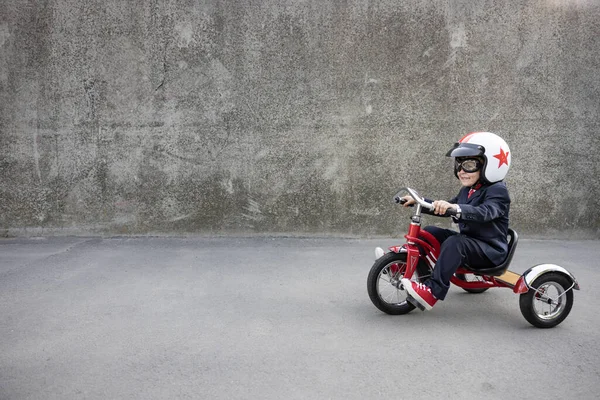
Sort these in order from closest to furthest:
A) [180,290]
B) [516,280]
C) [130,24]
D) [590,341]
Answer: [590,341] < [516,280] < [180,290] < [130,24]

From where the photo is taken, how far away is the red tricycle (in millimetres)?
3152

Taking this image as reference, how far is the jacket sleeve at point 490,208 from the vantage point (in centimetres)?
308

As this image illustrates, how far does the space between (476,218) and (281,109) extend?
2.99m

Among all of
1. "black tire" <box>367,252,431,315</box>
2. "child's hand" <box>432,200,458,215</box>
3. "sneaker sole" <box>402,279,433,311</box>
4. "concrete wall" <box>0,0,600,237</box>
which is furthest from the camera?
"concrete wall" <box>0,0,600,237</box>

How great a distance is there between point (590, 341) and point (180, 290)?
116 inches

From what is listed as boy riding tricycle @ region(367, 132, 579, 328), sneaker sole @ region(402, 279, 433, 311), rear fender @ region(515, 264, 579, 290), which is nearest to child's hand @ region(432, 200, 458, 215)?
boy riding tricycle @ region(367, 132, 579, 328)

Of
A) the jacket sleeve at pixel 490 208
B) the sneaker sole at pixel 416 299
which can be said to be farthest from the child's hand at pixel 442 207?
the sneaker sole at pixel 416 299

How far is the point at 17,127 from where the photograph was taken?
17.9 ft

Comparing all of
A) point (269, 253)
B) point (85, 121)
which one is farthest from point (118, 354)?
point (85, 121)

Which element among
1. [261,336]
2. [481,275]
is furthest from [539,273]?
[261,336]

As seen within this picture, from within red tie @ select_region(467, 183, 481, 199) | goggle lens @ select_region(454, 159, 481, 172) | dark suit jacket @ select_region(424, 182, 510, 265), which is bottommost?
dark suit jacket @ select_region(424, 182, 510, 265)

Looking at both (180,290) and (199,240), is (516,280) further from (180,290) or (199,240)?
(199,240)

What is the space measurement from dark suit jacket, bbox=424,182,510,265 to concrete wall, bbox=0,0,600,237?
89.5 inches

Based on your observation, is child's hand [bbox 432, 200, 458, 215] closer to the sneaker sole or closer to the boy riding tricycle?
the boy riding tricycle
